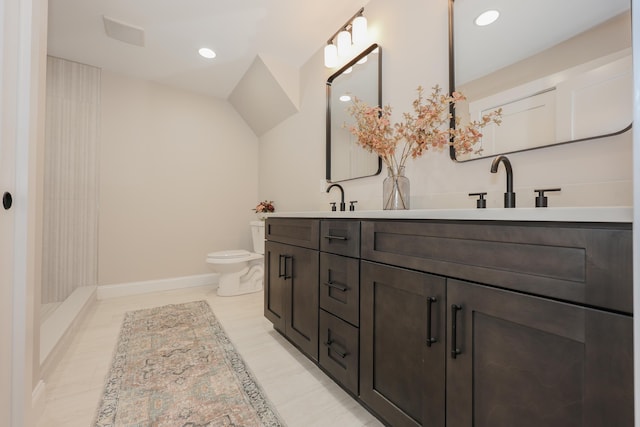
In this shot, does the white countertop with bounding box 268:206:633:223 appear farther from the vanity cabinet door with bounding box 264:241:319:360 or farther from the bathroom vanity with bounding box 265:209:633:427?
the vanity cabinet door with bounding box 264:241:319:360

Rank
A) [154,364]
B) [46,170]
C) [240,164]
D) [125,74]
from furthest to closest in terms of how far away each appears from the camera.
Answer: [240,164] < [125,74] < [46,170] < [154,364]

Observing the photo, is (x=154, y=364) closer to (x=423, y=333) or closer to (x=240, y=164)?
(x=423, y=333)

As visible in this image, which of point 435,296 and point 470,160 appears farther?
point 470,160

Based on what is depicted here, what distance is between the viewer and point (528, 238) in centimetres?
67

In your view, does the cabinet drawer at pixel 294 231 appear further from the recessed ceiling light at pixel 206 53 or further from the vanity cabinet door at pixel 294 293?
the recessed ceiling light at pixel 206 53

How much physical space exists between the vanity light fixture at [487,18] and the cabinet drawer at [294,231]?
48.9 inches

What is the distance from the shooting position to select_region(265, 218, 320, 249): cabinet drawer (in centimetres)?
149

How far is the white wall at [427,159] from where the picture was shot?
3.04 feet

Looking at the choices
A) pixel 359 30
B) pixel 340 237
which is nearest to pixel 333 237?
pixel 340 237

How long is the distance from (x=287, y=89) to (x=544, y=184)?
2.31m

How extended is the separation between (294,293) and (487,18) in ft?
5.70

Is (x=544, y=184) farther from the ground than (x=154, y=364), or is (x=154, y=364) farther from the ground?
(x=544, y=184)

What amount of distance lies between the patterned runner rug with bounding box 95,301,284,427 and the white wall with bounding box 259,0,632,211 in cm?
131

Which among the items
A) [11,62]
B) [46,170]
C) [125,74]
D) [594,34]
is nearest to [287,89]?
[125,74]
